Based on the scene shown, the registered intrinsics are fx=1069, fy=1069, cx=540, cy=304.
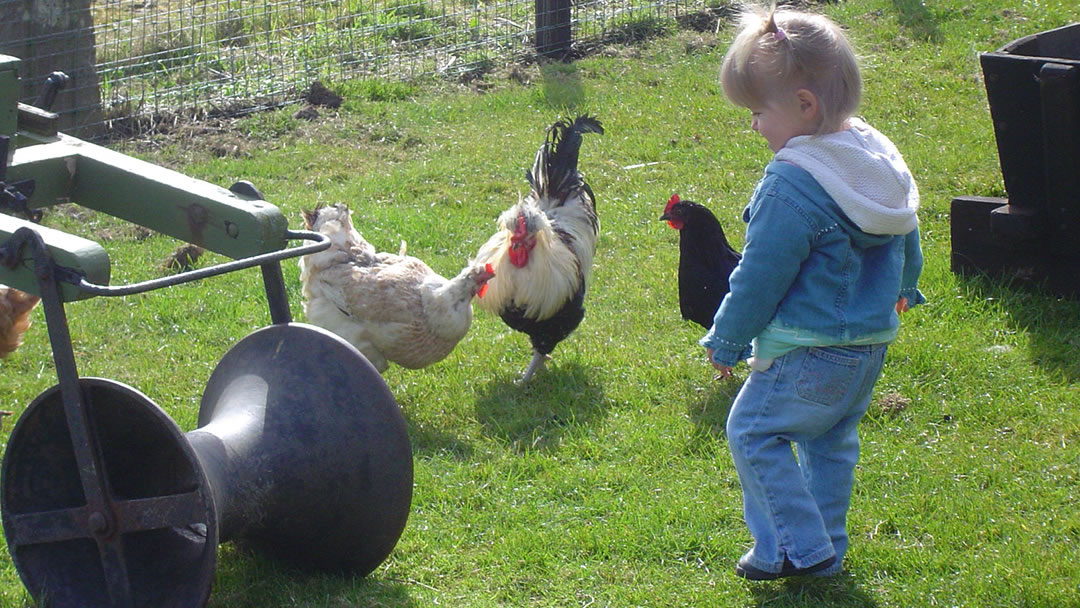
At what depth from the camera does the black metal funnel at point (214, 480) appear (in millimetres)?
2783

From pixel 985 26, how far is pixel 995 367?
6257mm

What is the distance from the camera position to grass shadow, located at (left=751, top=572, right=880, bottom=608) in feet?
10.4

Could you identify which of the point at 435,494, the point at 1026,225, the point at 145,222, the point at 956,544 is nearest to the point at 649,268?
the point at 1026,225

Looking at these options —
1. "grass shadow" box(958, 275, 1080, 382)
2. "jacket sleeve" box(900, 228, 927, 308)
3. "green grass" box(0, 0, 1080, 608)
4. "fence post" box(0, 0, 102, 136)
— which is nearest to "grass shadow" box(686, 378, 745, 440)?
"green grass" box(0, 0, 1080, 608)

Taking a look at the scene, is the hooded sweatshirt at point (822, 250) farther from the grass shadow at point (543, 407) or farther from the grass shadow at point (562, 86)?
the grass shadow at point (562, 86)

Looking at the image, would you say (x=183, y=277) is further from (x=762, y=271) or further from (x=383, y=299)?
(x=383, y=299)

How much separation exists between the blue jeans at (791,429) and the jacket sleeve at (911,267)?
290 mm

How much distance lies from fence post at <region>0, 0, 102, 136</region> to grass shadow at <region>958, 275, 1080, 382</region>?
20.1 ft

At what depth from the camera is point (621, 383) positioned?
4.91 meters

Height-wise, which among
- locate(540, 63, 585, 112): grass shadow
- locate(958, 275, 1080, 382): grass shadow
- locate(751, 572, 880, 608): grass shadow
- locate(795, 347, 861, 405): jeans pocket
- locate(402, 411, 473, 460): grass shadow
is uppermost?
locate(795, 347, 861, 405): jeans pocket

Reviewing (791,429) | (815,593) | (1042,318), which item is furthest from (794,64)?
(1042,318)

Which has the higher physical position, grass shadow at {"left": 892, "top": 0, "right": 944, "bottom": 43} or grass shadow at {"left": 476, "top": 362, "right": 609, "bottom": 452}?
grass shadow at {"left": 892, "top": 0, "right": 944, "bottom": 43}

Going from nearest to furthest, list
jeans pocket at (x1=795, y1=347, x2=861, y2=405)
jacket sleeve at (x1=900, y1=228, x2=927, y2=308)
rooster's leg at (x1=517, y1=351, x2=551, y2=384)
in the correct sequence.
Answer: jeans pocket at (x1=795, y1=347, x2=861, y2=405) < jacket sleeve at (x1=900, y1=228, x2=927, y2=308) < rooster's leg at (x1=517, y1=351, x2=551, y2=384)

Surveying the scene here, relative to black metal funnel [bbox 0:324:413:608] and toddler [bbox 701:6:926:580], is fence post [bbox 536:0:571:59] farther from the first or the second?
toddler [bbox 701:6:926:580]
